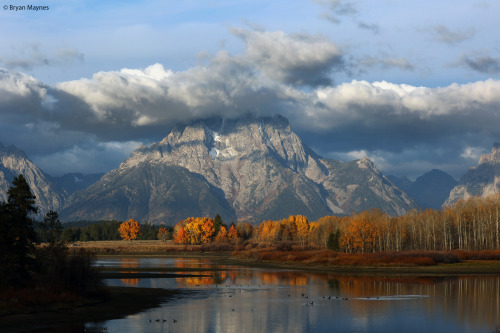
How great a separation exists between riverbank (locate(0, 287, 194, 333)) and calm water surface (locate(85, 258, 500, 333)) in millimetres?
2163

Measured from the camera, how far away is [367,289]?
293ft

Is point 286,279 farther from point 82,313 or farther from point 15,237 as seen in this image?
point 15,237

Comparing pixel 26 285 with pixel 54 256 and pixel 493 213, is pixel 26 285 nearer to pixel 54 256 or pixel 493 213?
pixel 54 256

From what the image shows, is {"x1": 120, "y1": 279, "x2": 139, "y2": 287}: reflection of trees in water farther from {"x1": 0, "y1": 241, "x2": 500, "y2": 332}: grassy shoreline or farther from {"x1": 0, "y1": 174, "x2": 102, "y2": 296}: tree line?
{"x1": 0, "y1": 174, "x2": 102, "y2": 296}: tree line

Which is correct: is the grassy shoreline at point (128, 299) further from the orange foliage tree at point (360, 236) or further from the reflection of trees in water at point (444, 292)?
the orange foliage tree at point (360, 236)

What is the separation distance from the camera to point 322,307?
222 feet

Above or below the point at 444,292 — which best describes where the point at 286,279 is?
below

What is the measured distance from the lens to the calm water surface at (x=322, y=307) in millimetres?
54750

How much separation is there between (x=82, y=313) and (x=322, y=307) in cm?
2731

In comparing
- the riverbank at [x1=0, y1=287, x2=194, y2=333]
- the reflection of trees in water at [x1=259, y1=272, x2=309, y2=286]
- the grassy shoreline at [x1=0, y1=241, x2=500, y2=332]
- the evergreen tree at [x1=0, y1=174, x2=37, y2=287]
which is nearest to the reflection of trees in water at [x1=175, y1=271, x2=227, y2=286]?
the grassy shoreline at [x1=0, y1=241, x2=500, y2=332]

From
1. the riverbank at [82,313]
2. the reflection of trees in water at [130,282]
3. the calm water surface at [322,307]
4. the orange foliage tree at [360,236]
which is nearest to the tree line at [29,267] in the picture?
the riverbank at [82,313]

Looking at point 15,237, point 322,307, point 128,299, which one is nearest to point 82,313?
point 128,299

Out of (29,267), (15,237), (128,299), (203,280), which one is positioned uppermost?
(15,237)

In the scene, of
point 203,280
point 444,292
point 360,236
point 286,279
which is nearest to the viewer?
point 444,292
